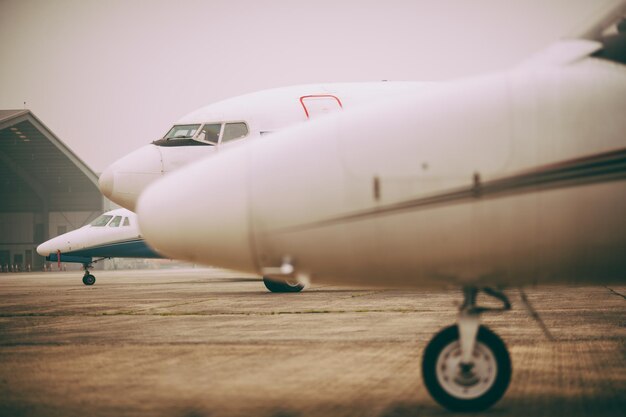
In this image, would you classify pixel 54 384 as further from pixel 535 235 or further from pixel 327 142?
pixel 535 235

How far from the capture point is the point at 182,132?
62.1 ft

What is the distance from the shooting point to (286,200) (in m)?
5.42

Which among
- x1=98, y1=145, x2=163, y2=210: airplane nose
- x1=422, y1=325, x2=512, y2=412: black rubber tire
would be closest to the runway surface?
x1=422, y1=325, x2=512, y2=412: black rubber tire

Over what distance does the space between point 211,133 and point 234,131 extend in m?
0.67

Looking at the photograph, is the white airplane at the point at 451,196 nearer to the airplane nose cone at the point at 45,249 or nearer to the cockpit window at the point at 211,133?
the cockpit window at the point at 211,133

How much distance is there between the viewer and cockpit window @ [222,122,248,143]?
1817 centimetres

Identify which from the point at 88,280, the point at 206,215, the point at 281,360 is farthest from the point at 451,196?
the point at 88,280

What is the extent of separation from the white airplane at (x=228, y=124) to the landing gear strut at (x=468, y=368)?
39.5 ft

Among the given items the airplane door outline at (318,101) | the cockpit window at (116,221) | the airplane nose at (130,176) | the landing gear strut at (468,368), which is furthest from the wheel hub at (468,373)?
the cockpit window at (116,221)

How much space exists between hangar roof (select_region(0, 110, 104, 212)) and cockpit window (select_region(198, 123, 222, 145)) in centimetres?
3588

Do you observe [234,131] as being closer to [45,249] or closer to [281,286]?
[281,286]

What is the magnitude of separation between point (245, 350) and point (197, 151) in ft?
31.9

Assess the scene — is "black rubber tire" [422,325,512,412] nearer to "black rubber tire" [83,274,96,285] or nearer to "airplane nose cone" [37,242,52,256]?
"black rubber tire" [83,274,96,285]

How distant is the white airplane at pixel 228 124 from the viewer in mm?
17719
